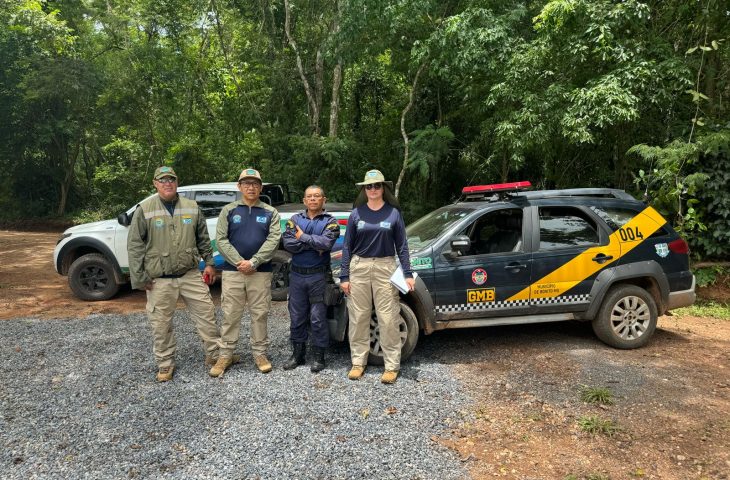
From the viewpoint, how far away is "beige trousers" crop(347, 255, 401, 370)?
157 inches

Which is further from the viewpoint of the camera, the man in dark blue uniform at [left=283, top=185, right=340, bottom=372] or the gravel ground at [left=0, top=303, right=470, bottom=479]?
the man in dark blue uniform at [left=283, top=185, right=340, bottom=372]

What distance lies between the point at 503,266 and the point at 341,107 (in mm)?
12495

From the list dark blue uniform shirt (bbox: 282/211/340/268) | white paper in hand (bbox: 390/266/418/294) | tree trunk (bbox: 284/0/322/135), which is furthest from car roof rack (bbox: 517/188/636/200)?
tree trunk (bbox: 284/0/322/135)

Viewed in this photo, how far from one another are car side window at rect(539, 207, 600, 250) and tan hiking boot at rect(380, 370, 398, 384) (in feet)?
6.31

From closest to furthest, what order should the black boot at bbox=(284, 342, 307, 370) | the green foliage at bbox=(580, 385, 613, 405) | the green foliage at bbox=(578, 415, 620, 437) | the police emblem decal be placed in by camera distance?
the green foliage at bbox=(578, 415, 620, 437) < the green foliage at bbox=(580, 385, 613, 405) < the black boot at bbox=(284, 342, 307, 370) < the police emblem decal

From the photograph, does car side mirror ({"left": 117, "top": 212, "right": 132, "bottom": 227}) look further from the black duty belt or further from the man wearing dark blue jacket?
the black duty belt

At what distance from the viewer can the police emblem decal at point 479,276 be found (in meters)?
4.41

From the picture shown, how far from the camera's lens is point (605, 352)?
469 centimetres

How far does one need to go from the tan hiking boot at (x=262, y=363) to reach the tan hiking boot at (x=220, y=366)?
0.81 feet

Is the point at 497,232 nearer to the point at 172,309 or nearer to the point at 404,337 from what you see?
the point at 404,337

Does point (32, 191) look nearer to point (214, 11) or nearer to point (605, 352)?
point (214, 11)

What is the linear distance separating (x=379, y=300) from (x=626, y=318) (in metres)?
2.64

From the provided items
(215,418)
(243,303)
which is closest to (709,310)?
(243,303)

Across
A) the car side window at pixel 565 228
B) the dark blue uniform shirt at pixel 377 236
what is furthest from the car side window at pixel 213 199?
the car side window at pixel 565 228
